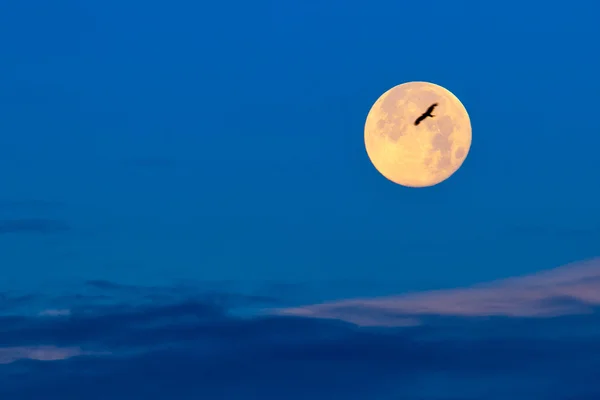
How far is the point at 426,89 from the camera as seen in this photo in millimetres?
73188

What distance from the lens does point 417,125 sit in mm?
72188

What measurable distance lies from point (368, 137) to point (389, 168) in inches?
89.4

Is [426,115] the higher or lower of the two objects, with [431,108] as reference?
lower

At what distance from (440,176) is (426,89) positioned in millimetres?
5239

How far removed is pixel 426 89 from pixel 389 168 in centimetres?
534

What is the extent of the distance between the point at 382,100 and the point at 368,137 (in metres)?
2.73

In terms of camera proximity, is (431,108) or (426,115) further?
(431,108)

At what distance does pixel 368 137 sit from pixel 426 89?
4.74 m

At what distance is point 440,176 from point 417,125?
3.76 metres

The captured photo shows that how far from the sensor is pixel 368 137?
7525 centimetres

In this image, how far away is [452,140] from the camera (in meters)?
73.1

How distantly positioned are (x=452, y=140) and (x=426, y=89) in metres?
3.36

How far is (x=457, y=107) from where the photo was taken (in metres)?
73.6

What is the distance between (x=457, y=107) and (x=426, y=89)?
2.18 m
